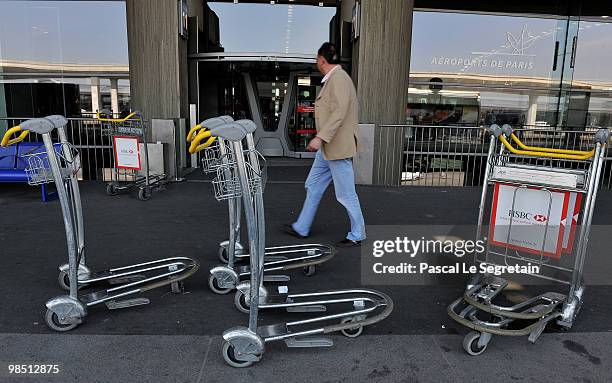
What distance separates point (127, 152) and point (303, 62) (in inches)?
209

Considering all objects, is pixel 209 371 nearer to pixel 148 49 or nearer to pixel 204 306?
pixel 204 306

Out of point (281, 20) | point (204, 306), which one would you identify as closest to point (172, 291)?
point (204, 306)

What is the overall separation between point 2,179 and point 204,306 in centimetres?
528

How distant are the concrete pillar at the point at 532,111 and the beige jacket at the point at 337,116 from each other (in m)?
10.8

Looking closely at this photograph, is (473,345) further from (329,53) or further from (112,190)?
(112,190)

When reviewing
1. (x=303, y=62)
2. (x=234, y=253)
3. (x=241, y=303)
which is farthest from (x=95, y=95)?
(x=241, y=303)

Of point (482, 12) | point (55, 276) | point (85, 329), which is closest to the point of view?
point (85, 329)

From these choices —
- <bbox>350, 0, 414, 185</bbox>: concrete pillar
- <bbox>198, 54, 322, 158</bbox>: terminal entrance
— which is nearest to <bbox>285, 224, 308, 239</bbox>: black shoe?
<bbox>350, 0, 414, 185</bbox>: concrete pillar

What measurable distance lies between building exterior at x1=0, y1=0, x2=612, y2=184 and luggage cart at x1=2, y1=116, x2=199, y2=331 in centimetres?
660

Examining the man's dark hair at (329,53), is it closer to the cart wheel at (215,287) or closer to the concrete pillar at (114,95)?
the cart wheel at (215,287)

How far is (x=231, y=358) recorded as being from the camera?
2553mm

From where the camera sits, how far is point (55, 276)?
150 inches

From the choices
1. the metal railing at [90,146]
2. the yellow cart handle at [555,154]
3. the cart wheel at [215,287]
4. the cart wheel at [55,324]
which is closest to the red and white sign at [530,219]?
the yellow cart handle at [555,154]

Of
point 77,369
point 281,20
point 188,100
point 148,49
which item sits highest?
point 281,20
